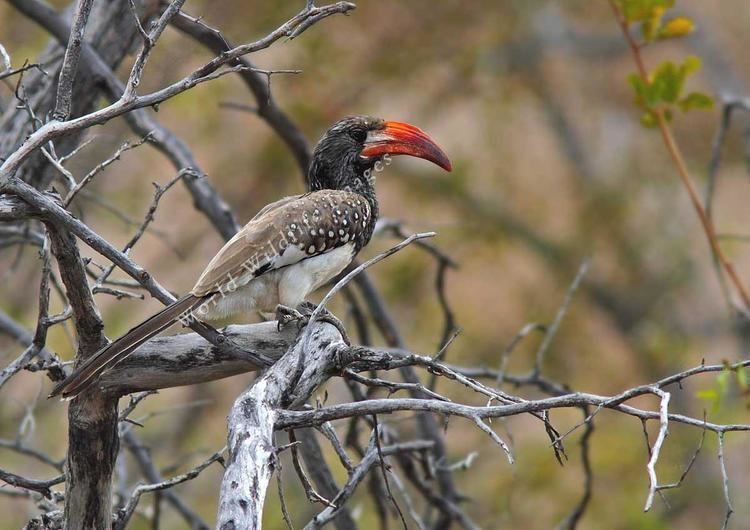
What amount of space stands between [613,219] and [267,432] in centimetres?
728

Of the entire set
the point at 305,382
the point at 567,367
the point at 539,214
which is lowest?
the point at 305,382

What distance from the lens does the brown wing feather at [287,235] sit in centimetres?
338

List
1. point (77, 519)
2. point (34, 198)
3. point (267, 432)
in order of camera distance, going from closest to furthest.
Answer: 1. point (267, 432)
2. point (34, 198)
3. point (77, 519)

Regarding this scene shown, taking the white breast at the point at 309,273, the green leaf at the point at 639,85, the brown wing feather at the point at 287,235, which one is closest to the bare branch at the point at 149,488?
the brown wing feather at the point at 287,235

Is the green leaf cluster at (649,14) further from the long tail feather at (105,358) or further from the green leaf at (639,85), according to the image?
the long tail feather at (105,358)

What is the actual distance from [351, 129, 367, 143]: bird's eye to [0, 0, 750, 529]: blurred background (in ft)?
8.17

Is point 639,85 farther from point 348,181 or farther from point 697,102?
point 348,181

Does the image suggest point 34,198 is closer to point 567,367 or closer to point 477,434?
point 477,434

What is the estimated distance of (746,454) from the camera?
9789 mm

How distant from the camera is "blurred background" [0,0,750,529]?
7.22 metres

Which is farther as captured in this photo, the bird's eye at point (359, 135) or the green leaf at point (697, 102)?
the bird's eye at point (359, 135)

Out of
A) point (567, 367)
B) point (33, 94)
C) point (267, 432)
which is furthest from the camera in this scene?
point (567, 367)

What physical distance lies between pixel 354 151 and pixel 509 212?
16.1 feet

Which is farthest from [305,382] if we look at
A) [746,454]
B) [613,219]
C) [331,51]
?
[746,454]
